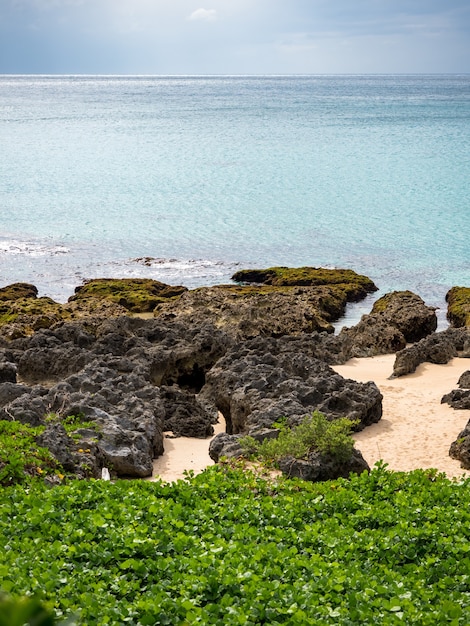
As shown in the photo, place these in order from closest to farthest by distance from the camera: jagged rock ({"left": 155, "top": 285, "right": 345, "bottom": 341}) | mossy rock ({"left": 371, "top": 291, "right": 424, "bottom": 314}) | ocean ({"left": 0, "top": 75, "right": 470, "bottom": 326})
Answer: jagged rock ({"left": 155, "top": 285, "right": 345, "bottom": 341}) → mossy rock ({"left": 371, "top": 291, "right": 424, "bottom": 314}) → ocean ({"left": 0, "top": 75, "right": 470, "bottom": 326})

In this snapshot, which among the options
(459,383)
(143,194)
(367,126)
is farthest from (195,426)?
(367,126)

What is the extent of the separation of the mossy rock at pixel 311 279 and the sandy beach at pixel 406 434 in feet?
39.7

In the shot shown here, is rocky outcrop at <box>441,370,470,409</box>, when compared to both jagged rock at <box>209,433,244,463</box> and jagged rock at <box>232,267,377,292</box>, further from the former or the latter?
jagged rock at <box>232,267,377,292</box>

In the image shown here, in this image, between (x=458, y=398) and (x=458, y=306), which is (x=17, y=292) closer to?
(x=458, y=306)

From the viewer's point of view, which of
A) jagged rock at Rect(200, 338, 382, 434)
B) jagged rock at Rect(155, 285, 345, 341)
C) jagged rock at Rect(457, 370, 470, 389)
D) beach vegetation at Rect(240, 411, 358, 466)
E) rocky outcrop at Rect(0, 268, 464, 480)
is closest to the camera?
beach vegetation at Rect(240, 411, 358, 466)

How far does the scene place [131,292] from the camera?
32.4 metres

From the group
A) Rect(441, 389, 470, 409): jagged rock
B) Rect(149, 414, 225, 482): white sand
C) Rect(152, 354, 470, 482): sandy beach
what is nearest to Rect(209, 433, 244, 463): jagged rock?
Rect(149, 414, 225, 482): white sand

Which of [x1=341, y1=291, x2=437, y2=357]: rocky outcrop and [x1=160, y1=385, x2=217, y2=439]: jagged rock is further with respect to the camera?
[x1=341, y1=291, x2=437, y2=357]: rocky outcrop

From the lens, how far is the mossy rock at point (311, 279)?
113 feet

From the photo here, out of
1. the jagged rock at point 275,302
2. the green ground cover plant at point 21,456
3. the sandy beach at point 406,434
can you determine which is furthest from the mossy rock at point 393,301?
the green ground cover plant at point 21,456

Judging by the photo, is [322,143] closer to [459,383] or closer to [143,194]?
[143,194]

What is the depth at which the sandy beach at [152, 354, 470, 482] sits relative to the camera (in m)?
15.9

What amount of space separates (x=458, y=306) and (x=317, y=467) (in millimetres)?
19199

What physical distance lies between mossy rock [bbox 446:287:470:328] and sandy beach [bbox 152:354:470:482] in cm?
798
